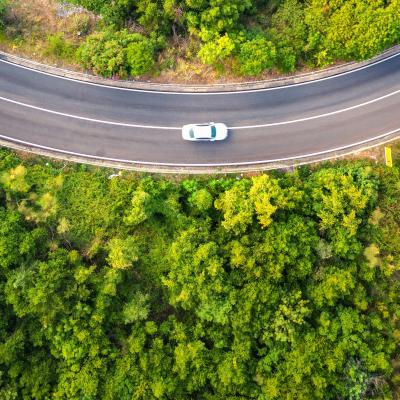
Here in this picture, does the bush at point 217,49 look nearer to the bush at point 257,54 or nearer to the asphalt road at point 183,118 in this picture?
the bush at point 257,54

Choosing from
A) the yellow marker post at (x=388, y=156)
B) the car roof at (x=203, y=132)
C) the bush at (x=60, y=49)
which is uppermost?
the bush at (x=60, y=49)

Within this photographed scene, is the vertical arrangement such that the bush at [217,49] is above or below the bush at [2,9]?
below

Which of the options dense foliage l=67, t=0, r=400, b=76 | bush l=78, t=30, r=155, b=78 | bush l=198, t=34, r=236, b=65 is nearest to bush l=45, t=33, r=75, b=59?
bush l=78, t=30, r=155, b=78

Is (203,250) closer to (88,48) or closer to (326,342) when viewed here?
(326,342)

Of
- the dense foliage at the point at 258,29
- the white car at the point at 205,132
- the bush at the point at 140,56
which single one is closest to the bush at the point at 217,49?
the dense foliage at the point at 258,29

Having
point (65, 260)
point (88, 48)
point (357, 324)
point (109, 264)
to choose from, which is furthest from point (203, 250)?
point (88, 48)

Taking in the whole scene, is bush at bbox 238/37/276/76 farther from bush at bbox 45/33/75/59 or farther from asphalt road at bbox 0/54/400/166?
bush at bbox 45/33/75/59

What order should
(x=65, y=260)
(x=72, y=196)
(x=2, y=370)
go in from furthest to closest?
1. (x=72, y=196)
2. (x=65, y=260)
3. (x=2, y=370)
